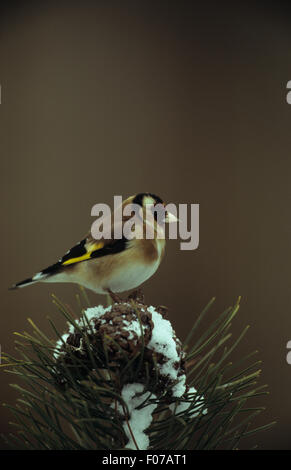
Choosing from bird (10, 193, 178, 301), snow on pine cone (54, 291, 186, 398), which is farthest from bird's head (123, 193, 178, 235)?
snow on pine cone (54, 291, 186, 398)

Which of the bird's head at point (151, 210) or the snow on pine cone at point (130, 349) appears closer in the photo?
the snow on pine cone at point (130, 349)

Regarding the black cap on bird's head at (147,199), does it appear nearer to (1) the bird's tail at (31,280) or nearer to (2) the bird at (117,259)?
(2) the bird at (117,259)

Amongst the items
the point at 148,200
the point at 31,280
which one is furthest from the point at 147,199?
the point at 31,280

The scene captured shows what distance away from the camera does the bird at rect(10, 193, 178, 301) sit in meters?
0.38

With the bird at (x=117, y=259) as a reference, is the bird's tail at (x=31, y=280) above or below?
below

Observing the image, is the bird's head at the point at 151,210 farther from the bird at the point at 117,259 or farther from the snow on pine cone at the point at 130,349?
the snow on pine cone at the point at 130,349

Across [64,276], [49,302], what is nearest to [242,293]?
[49,302]

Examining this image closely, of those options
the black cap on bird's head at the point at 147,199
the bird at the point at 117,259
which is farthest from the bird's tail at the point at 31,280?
the black cap on bird's head at the point at 147,199

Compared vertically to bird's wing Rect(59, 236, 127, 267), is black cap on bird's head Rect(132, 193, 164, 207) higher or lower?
higher

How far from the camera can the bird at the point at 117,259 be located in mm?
382

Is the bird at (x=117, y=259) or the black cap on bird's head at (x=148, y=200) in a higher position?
the black cap on bird's head at (x=148, y=200)

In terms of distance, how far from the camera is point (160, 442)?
1.03ft

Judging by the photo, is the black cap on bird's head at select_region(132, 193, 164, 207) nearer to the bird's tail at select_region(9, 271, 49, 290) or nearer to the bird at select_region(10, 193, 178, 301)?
the bird at select_region(10, 193, 178, 301)

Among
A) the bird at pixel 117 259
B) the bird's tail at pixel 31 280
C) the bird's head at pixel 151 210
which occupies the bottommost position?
the bird's tail at pixel 31 280
